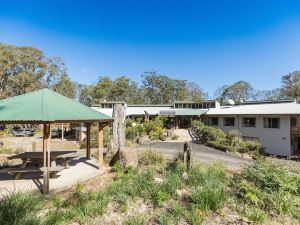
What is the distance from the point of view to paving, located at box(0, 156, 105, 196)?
872cm

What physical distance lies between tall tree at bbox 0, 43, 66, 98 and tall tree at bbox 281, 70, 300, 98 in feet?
180

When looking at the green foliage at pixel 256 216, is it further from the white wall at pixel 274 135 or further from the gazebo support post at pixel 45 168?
the white wall at pixel 274 135

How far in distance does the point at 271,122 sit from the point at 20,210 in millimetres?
26693

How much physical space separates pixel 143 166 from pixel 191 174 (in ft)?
10.3

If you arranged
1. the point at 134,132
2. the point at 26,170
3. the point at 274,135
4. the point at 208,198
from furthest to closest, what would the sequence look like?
the point at 134,132 < the point at 274,135 < the point at 26,170 < the point at 208,198

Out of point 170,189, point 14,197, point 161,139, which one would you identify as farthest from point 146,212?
point 161,139

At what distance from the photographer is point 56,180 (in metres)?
9.66

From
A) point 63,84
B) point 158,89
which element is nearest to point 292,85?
point 158,89

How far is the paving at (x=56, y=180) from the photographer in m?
8.72

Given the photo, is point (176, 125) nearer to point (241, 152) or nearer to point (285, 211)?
point (241, 152)

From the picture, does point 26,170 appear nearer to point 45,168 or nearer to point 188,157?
point 45,168

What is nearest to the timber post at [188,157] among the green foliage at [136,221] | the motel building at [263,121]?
the green foliage at [136,221]

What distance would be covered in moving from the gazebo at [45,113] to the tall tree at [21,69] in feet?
121

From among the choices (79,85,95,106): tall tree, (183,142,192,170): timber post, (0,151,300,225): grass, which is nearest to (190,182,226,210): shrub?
(0,151,300,225): grass
